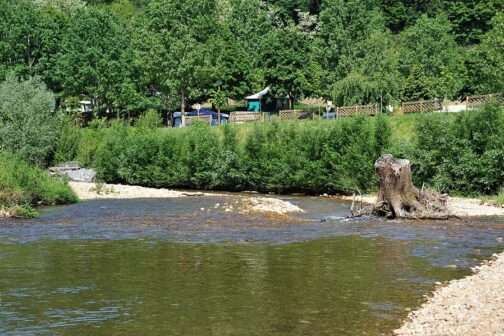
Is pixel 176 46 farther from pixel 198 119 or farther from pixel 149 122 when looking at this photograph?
pixel 149 122

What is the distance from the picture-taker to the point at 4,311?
2048 cm

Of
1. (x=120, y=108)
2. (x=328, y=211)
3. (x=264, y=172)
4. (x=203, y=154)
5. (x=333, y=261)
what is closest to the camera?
(x=333, y=261)

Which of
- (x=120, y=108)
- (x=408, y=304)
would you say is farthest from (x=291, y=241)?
(x=120, y=108)

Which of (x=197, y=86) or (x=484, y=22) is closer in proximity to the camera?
(x=197, y=86)

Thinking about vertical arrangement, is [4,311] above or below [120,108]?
below

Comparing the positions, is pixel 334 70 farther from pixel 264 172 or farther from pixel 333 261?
pixel 333 261

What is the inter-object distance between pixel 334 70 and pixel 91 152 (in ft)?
110

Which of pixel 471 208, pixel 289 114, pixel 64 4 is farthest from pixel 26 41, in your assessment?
pixel 471 208

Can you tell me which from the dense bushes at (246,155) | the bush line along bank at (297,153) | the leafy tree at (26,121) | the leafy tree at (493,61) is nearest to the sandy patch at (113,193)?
the dense bushes at (246,155)

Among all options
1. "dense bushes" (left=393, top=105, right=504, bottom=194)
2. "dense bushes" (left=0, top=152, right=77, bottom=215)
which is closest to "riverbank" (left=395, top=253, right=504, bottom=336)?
"dense bushes" (left=393, top=105, right=504, bottom=194)

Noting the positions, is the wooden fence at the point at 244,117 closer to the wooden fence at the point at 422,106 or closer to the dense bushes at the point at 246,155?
the dense bushes at the point at 246,155

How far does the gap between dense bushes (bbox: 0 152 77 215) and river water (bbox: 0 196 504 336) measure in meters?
3.18

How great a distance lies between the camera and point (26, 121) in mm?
68125

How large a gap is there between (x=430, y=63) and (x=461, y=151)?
41.7 metres
